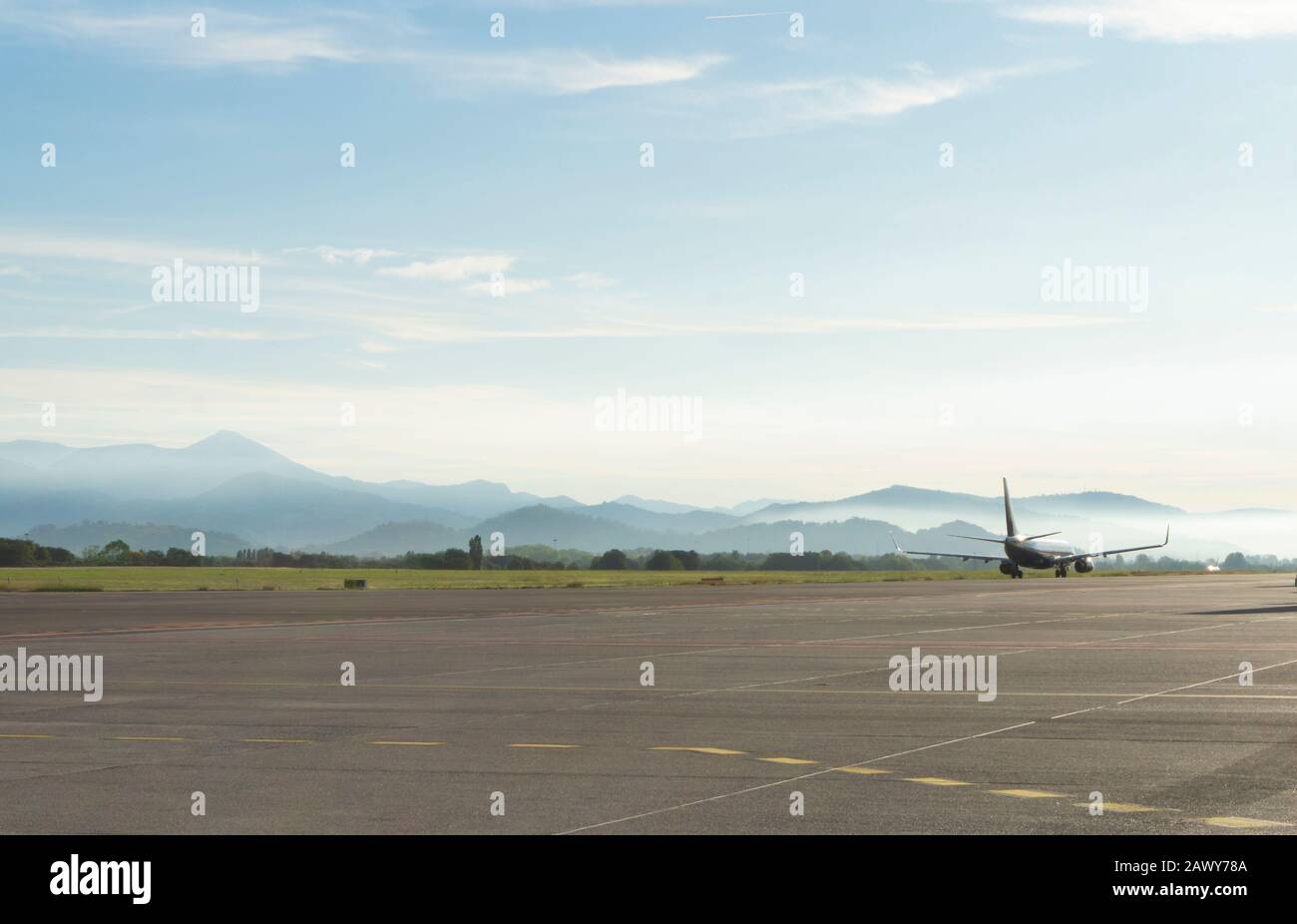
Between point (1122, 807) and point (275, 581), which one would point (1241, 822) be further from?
point (275, 581)

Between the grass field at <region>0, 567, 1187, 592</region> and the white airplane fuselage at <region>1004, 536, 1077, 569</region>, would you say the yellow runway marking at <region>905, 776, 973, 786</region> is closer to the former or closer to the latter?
the grass field at <region>0, 567, 1187, 592</region>

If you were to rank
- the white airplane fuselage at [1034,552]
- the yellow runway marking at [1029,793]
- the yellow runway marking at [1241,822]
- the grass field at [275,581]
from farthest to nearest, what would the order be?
1. the white airplane fuselage at [1034,552]
2. the grass field at [275,581]
3. the yellow runway marking at [1029,793]
4. the yellow runway marking at [1241,822]

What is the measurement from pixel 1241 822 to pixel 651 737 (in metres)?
7.48

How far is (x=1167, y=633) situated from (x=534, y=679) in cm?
2086

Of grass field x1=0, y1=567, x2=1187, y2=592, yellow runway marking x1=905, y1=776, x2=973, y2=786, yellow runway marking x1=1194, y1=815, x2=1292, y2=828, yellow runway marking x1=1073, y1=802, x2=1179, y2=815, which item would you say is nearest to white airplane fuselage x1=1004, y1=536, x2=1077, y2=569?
grass field x1=0, y1=567, x2=1187, y2=592

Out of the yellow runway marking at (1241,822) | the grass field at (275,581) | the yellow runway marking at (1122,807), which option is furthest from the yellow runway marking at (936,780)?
the grass field at (275,581)

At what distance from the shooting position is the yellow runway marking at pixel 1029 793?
13.2m

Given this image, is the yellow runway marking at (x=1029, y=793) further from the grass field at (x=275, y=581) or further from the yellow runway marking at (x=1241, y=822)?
the grass field at (x=275, y=581)

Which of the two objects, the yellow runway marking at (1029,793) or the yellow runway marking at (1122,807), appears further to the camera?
the yellow runway marking at (1029,793)

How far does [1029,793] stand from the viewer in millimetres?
13383

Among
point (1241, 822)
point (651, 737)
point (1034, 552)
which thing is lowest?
point (1241, 822)

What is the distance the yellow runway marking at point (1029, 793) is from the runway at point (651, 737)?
0.09 feet

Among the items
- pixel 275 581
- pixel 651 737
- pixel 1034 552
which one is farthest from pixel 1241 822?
pixel 1034 552
